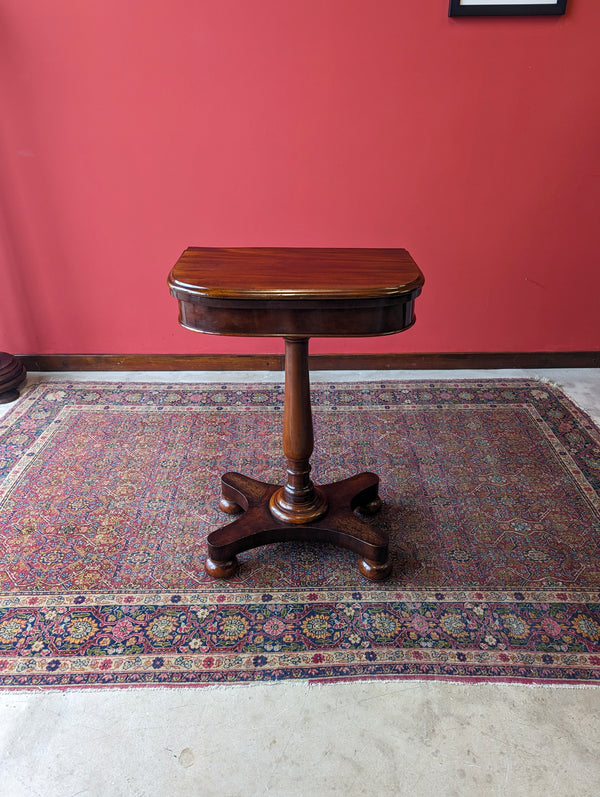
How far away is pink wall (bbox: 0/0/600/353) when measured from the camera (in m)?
2.62

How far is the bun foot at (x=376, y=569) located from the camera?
1.88 metres

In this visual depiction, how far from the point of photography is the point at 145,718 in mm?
1491

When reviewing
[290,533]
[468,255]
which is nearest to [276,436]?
[290,533]

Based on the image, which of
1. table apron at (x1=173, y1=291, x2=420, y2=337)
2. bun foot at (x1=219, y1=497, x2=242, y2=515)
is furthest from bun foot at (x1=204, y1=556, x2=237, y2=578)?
table apron at (x1=173, y1=291, x2=420, y2=337)

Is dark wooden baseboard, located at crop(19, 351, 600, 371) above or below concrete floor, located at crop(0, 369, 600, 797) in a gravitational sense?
above

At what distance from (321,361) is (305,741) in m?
2.08

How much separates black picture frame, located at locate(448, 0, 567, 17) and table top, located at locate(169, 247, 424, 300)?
1437mm

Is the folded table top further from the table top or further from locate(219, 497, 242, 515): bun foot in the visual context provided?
locate(219, 497, 242, 515): bun foot

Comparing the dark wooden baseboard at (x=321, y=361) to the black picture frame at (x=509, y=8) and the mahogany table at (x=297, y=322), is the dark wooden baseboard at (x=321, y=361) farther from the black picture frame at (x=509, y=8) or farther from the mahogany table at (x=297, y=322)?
the black picture frame at (x=509, y=8)

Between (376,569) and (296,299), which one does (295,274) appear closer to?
(296,299)

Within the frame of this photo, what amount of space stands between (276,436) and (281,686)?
4.08ft

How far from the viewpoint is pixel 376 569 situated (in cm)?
188

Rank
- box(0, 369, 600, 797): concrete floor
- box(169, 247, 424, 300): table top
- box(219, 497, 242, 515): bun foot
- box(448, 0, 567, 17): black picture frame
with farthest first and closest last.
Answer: box(448, 0, 567, 17): black picture frame, box(219, 497, 242, 515): bun foot, box(169, 247, 424, 300): table top, box(0, 369, 600, 797): concrete floor

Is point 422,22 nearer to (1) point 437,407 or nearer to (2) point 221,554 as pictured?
(1) point 437,407
